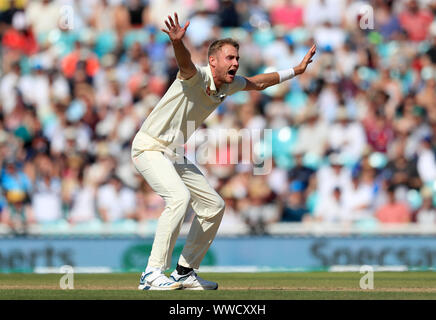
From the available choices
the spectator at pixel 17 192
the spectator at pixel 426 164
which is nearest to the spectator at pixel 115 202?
the spectator at pixel 17 192

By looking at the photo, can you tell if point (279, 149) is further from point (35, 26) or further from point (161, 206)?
point (35, 26)

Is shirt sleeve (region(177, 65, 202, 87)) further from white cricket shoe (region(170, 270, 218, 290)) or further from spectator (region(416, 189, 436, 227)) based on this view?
spectator (region(416, 189, 436, 227))

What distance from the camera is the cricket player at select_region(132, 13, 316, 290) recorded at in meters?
8.95

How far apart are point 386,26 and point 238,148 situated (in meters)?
4.52

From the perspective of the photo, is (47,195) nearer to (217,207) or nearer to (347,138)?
(347,138)

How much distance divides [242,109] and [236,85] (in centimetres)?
735

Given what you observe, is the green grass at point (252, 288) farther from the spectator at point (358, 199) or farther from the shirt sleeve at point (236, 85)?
the spectator at point (358, 199)

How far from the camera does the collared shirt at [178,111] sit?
357 inches

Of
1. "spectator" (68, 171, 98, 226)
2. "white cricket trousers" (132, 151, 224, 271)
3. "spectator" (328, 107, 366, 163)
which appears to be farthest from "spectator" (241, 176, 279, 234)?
"white cricket trousers" (132, 151, 224, 271)

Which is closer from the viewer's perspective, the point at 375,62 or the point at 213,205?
the point at 213,205

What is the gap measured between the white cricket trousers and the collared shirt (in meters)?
0.12
